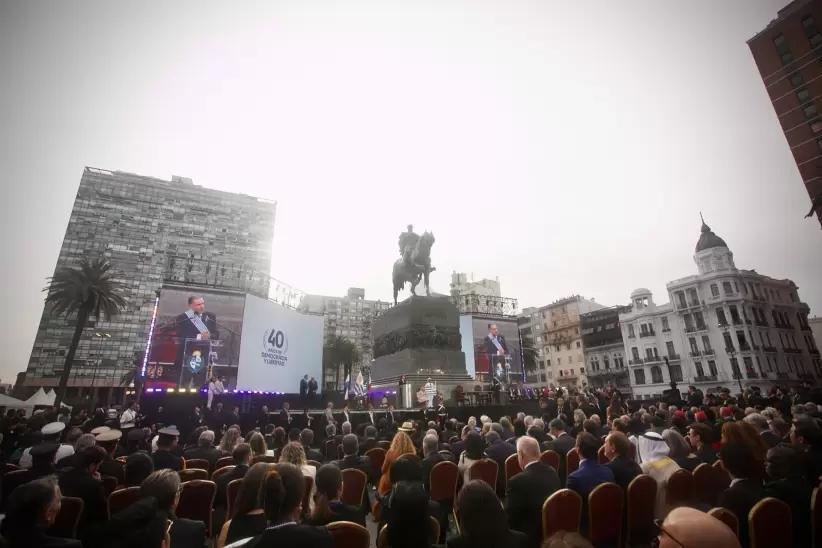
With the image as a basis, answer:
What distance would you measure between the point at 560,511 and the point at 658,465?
2.25 metres

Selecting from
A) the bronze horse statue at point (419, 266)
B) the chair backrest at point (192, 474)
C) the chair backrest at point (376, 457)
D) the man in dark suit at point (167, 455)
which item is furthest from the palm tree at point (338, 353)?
the chair backrest at point (192, 474)

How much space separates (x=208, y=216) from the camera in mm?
77938

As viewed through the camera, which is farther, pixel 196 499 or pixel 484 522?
pixel 196 499

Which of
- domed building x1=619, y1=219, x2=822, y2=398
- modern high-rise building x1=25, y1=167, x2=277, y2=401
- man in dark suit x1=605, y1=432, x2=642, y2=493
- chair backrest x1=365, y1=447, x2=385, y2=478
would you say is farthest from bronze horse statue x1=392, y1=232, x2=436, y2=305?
domed building x1=619, y1=219, x2=822, y2=398

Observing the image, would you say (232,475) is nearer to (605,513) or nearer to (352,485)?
(352,485)

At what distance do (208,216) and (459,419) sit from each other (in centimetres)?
7700

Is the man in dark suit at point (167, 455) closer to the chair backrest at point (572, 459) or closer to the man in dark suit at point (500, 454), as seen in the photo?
the man in dark suit at point (500, 454)

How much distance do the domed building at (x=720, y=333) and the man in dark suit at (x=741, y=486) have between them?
195ft

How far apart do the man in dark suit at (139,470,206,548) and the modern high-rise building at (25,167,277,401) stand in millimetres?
62134

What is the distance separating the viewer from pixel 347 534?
3.08 metres

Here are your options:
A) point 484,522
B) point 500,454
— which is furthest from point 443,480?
point 484,522

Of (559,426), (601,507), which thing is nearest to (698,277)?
(559,426)

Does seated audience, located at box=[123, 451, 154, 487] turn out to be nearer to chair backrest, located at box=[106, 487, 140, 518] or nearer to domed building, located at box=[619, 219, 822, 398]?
chair backrest, located at box=[106, 487, 140, 518]

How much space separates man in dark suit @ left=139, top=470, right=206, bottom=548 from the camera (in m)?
3.33
